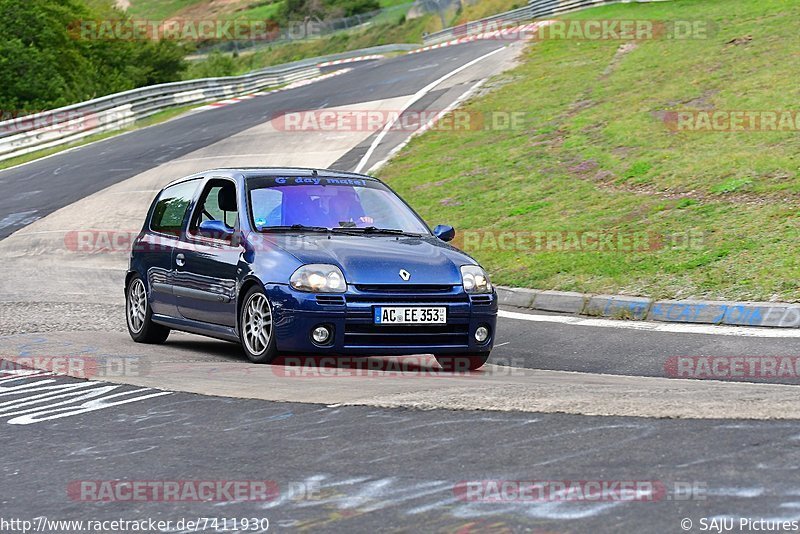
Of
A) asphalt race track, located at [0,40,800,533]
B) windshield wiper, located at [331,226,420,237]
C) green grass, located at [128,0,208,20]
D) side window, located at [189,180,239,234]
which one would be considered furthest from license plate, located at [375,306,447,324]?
green grass, located at [128,0,208,20]

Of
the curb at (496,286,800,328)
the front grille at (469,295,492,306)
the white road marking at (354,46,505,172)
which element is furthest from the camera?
the white road marking at (354,46,505,172)

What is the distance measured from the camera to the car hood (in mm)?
9062

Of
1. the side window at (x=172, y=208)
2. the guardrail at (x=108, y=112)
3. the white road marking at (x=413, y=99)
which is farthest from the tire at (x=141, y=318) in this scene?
the guardrail at (x=108, y=112)

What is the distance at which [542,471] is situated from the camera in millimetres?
5254

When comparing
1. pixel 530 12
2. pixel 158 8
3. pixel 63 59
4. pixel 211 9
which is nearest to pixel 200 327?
pixel 530 12

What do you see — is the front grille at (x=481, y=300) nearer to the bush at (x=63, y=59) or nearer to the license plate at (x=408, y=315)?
the license plate at (x=408, y=315)

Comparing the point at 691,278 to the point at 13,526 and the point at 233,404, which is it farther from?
the point at 13,526

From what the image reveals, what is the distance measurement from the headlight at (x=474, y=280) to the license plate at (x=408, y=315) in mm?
331

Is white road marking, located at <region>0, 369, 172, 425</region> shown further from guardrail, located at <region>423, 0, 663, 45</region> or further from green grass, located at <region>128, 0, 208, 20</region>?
green grass, located at <region>128, 0, 208, 20</region>

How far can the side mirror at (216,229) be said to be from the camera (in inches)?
399

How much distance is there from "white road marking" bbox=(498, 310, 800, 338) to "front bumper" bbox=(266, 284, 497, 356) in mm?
3038

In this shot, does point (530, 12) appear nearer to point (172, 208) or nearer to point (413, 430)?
point (172, 208)

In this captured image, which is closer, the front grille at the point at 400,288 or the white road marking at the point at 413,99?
the front grille at the point at 400,288

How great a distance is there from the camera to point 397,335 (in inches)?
355
